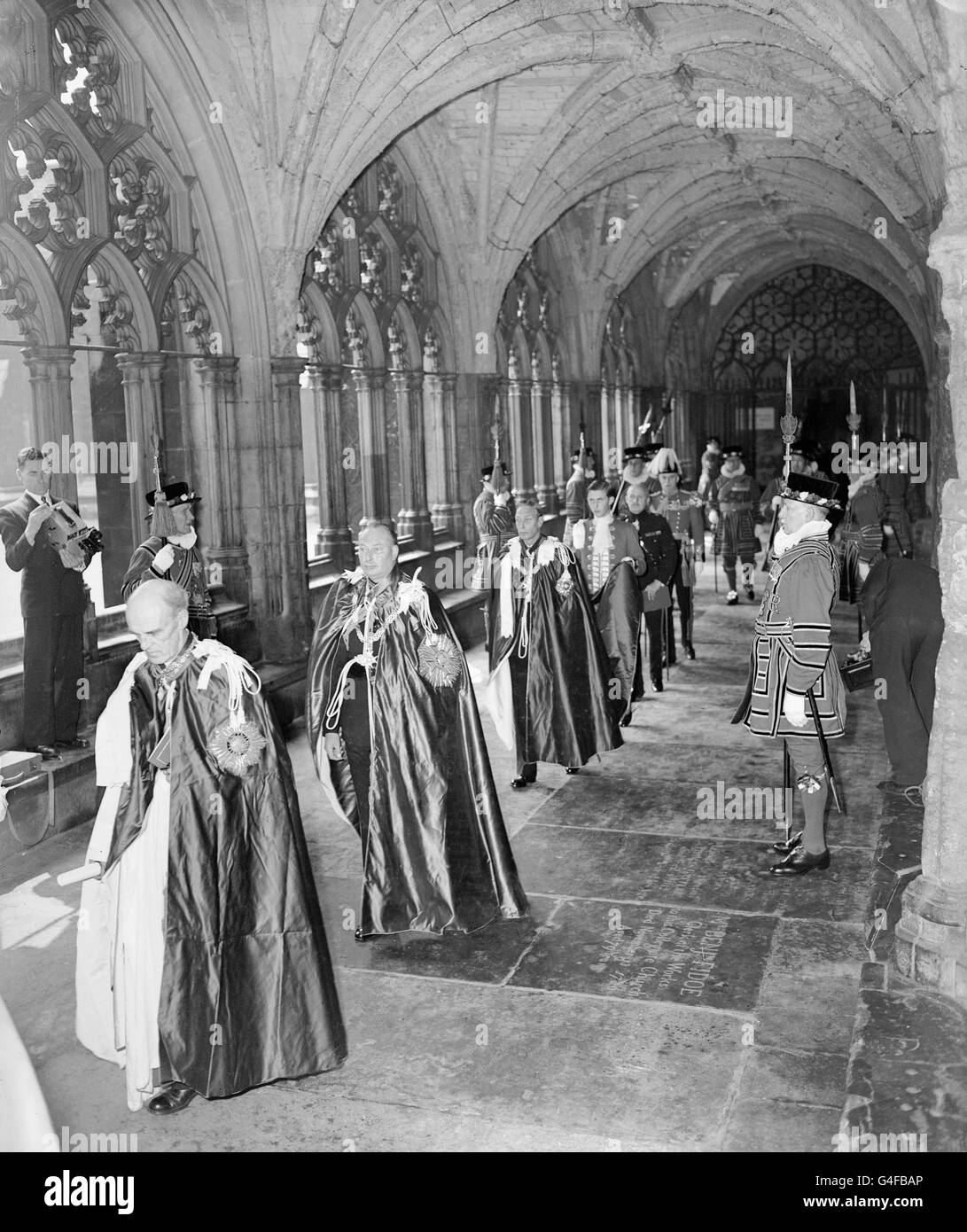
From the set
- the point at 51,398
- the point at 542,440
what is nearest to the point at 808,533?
the point at 51,398

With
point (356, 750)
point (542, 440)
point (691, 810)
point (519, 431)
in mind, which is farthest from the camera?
point (542, 440)

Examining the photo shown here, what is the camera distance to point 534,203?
12.6m

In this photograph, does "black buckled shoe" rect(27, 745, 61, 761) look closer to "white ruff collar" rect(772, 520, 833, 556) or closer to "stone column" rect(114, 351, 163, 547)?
"stone column" rect(114, 351, 163, 547)

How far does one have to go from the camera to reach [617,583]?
8.13 m

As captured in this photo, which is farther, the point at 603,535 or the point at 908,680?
the point at 603,535

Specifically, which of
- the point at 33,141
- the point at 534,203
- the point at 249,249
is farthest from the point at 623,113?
the point at 33,141

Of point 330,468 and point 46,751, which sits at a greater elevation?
point 330,468

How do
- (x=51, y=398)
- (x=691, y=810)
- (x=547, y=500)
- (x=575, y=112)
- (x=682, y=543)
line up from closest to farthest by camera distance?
(x=691, y=810) → (x=51, y=398) → (x=682, y=543) → (x=575, y=112) → (x=547, y=500)

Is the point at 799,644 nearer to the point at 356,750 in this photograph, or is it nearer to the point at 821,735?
the point at 821,735

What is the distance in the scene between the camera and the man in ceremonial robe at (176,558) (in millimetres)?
6461

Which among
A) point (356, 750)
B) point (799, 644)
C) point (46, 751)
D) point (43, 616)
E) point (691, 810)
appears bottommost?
point (691, 810)

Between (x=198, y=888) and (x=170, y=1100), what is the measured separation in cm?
70
